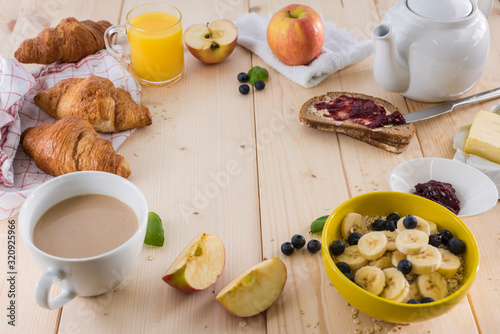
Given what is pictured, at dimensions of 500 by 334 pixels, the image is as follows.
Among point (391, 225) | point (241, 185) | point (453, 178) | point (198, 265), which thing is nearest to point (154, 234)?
point (198, 265)

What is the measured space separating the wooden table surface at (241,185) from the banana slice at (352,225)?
12 centimetres

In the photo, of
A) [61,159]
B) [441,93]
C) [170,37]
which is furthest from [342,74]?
[61,159]

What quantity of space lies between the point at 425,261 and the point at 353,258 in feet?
0.44

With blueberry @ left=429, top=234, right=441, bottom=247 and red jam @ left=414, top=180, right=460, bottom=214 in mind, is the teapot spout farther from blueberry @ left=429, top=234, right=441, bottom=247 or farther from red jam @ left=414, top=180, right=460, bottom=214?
blueberry @ left=429, top=234, right=441, bottom=247

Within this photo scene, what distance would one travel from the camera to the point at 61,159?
132 cm

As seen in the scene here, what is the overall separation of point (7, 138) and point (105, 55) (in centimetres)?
47

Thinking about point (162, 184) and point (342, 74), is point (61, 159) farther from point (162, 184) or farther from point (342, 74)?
point (342, 74)

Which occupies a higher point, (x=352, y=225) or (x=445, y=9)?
(x=445, y=9)

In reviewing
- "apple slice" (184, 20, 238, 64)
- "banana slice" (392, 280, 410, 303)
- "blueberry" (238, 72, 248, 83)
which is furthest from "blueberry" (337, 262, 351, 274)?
"apple slice" (184, 20, 238, 64)

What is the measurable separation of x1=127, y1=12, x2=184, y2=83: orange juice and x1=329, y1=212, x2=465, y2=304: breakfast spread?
0.84m

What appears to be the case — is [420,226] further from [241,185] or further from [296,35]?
[296,35]

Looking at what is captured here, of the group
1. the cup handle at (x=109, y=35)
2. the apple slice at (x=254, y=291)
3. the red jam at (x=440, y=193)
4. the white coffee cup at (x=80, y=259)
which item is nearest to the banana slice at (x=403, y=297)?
the apple slice at (x=254, y=291)

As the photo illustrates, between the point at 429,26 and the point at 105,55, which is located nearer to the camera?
the point at 429,26

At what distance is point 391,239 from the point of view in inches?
41.2
